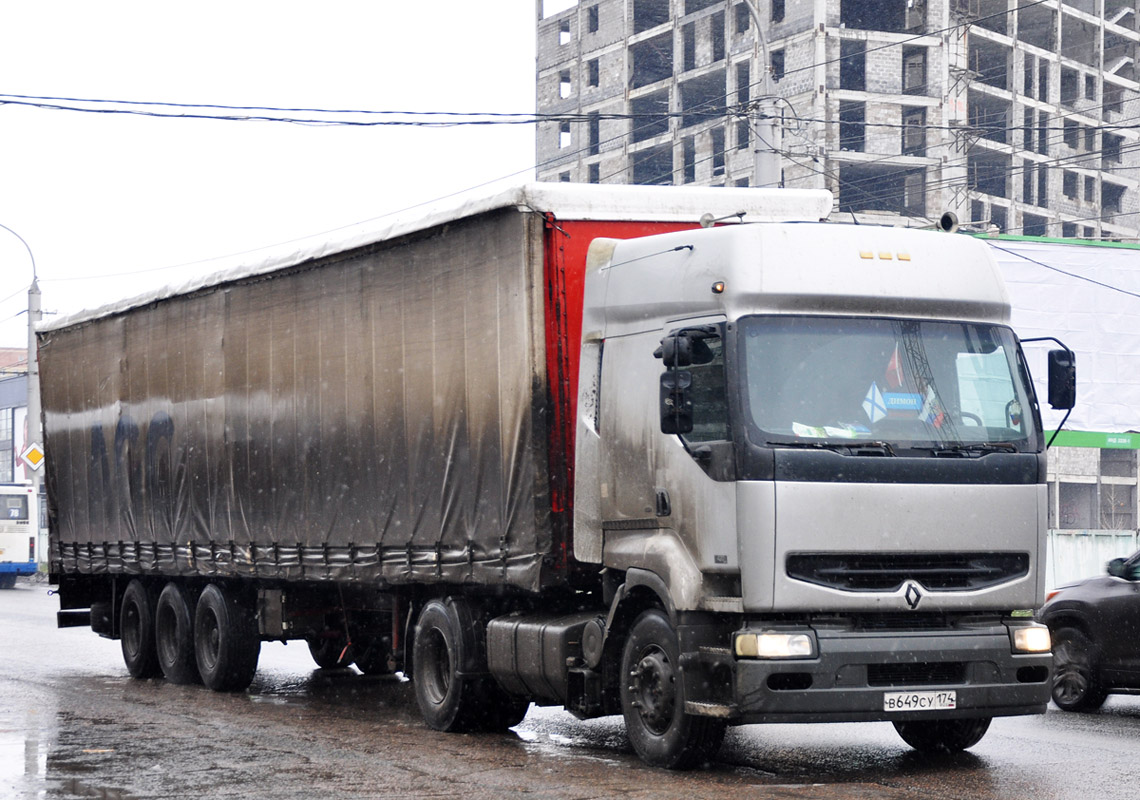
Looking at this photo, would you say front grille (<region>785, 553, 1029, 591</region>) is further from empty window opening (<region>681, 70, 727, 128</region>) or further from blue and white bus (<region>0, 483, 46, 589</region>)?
empty window opening (<region>681, 70, 727, 128</region>)

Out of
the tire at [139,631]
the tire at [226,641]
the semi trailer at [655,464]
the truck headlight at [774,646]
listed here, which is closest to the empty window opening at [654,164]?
the tire at [139,631]

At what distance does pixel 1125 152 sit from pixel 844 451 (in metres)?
87.1

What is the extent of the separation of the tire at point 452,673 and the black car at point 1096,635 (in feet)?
13.6

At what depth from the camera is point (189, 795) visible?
28.3 feet

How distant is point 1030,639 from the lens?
9250 mm

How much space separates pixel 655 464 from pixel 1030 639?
91.6 inches

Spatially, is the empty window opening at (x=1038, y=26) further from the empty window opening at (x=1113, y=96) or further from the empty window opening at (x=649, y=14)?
the empty window opening at (x=649, y=14)

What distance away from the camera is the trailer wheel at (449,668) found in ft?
36.6

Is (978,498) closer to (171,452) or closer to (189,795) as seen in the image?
(189,795)

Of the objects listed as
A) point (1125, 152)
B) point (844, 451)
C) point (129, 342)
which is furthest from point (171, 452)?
point (1125, 152)

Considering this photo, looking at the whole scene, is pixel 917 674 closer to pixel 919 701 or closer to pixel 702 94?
pixel 919 701

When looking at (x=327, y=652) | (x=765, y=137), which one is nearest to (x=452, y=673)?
(x=327, y=652)

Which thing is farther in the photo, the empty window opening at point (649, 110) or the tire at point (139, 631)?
the empty window opening at point (649, 110)

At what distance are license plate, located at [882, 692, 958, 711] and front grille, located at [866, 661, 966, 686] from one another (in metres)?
0.06
